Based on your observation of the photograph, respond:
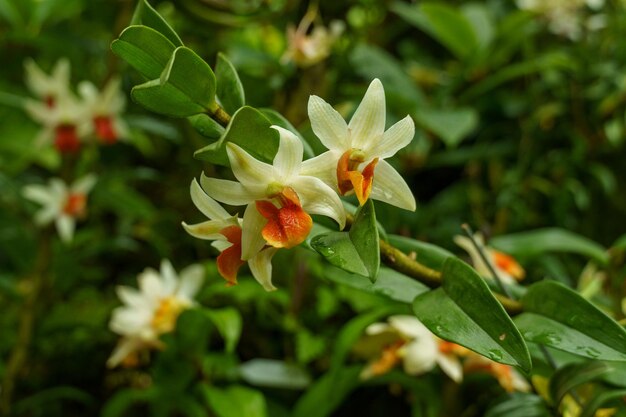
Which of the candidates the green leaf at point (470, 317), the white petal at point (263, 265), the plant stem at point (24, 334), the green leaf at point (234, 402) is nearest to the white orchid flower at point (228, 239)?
the white petal at point (263, 265)

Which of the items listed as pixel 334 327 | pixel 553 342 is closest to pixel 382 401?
pixel 334 327

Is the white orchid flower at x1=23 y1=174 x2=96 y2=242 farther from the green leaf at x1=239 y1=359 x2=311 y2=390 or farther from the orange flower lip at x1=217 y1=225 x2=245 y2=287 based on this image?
the orange flower lip at x1=217 y1=225 x2=245 y2=287

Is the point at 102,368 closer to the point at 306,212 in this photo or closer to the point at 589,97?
the point at 306,212

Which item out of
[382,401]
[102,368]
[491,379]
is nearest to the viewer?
[491,379]

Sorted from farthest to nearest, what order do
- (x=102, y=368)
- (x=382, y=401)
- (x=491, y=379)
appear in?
(x=102, y=368), (x=382, y=401), (x=491, y=379)

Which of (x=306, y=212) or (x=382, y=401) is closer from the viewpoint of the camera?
(x=306, y=212)

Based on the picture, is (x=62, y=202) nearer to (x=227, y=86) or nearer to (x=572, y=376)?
(x=227, y=86)

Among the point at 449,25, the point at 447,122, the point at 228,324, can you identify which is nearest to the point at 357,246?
the point at 228,324
